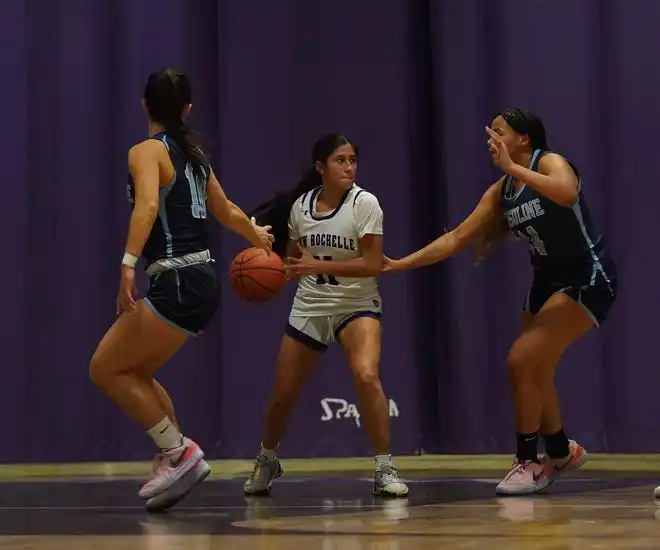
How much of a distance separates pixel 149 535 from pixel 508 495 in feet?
5.27

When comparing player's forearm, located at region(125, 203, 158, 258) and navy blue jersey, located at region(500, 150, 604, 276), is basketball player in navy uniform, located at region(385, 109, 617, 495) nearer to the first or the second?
navy blue jersey, located at region(500, 150, 604, 276)

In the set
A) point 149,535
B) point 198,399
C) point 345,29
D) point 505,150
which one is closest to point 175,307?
point 149,535

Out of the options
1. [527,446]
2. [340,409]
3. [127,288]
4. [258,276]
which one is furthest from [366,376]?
[340,409]

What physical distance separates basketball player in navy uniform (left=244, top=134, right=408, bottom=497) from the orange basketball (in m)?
0.16

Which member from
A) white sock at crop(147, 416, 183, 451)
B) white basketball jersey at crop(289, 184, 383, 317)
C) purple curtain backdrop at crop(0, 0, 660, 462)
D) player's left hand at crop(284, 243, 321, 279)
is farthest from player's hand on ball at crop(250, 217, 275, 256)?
purple curtain backdrop at crop(0, 0, 660, 462)

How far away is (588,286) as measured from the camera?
4.59 meters

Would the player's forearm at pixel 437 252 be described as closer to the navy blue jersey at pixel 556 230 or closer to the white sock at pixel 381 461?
the navy blue jersey at pixel 556 230

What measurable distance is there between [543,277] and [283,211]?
3.61ft

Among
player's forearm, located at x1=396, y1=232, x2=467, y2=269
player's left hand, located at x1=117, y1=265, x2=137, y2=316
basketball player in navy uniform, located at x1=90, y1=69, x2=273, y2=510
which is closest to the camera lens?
player's left hand, located at x1=117, y1=265, x2=137, y2=316

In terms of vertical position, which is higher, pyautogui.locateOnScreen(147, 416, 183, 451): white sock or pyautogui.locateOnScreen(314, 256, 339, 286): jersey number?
pyautogui.locateOnScreen(314, 256, 339, 286): jersey number

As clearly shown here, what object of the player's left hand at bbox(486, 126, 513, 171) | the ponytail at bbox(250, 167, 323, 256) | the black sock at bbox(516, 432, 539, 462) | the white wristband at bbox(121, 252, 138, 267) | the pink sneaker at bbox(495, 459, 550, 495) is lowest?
the pink sneaker at bbox(495, 459, 550, 495)

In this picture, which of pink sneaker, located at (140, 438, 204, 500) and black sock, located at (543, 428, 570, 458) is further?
black sock, located at (543, 428, 570, 458)

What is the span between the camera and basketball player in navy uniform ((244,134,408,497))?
15.3 ft

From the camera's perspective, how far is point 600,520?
3.62m
